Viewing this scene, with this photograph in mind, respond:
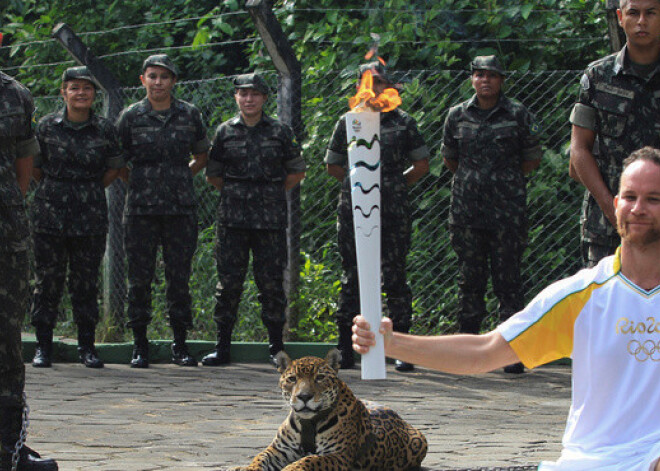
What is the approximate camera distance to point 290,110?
32.9 feet

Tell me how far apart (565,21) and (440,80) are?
1504 mm

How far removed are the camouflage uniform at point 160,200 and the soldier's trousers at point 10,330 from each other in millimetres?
3807

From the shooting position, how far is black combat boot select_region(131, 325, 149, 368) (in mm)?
9445

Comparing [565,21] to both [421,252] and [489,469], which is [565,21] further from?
[489,469]

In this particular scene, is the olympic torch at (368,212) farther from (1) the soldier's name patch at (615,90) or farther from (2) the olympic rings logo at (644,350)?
(1) the soldier's name patch at (615,90)

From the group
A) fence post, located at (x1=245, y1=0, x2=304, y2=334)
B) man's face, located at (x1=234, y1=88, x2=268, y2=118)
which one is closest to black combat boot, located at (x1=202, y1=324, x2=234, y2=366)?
fence post, located at (x1=245, y1=0, x2=304, y2=334)

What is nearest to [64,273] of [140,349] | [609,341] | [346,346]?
[140,349]

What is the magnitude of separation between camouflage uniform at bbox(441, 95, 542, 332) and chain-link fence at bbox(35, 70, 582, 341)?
3.23ft

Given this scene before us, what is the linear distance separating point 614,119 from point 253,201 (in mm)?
4098

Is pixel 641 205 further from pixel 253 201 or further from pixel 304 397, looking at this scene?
pixel 253 201

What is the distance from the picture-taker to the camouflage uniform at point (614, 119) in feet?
18.7

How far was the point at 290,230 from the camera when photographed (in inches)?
398

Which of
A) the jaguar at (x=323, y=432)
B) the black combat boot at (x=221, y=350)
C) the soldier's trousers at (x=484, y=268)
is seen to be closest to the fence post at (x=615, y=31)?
the soldier's trousers at (x=484, y=268)

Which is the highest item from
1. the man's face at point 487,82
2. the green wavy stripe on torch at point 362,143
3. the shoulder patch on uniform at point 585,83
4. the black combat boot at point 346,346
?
the man's face at point 487,82
